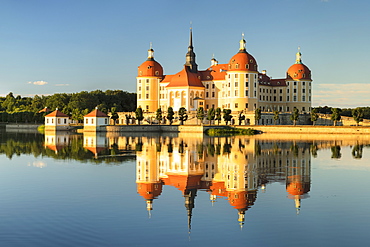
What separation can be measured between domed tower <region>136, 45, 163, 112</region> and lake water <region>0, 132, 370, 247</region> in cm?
5464

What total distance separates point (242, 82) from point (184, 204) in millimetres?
56022

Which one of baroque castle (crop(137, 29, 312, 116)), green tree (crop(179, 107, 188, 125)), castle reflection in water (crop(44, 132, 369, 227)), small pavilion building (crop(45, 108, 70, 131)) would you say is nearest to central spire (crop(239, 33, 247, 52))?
baroque castle (crop(137, 29, 312, 116))

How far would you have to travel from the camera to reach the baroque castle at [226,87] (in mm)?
67938

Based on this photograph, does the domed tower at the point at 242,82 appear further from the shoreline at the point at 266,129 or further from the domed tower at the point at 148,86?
the domed tower at the point at 148,86

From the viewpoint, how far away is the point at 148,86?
77.8m

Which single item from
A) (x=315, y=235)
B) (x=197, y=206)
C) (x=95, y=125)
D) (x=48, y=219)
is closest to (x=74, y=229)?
(x=48, y=219)

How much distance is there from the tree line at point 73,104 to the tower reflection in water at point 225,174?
50141 mm

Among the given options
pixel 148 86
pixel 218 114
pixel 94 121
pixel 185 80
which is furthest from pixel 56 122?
pixel 218 114

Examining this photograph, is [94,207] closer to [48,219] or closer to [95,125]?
[48,219]

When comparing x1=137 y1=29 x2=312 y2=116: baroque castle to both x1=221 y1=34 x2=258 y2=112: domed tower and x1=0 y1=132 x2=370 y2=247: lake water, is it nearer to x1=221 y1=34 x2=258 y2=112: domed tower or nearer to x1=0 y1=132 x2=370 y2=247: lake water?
x1=221 y1=34 x2=258 y2=112: domed tower

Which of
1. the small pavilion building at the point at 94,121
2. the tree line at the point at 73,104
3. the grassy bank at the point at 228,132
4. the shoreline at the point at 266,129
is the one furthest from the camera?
the tree line at the point at 73,104

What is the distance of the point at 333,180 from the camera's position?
697 inches

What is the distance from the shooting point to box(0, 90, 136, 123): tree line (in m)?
80.6

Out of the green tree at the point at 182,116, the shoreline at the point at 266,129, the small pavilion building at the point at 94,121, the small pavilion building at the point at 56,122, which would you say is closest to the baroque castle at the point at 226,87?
the green tree at the point at 182,116
